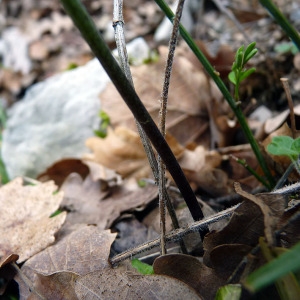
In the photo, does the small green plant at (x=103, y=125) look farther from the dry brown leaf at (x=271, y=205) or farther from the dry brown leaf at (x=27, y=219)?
the dry brown leaf at (x=271, y=205)

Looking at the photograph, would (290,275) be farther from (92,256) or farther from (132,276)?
(92,256)

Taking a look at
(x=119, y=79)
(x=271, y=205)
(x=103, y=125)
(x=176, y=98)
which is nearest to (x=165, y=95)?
(x=119, y=79)

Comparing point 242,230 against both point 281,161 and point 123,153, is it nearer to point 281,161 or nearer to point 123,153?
point 281,161

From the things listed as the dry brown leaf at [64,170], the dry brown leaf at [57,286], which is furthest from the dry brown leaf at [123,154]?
the dry brown leaf at [57,286]

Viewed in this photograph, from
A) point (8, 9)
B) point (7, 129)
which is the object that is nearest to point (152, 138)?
point (7, 129)

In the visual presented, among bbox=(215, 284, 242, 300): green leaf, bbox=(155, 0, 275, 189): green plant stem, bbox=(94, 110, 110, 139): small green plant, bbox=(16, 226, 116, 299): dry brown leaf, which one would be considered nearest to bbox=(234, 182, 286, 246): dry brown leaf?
bbox=(215, 284, 242, 300): green leaf

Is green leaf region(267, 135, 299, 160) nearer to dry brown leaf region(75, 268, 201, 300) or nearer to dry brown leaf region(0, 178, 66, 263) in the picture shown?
dry brown leaf region(75, 268, 201, 300)
